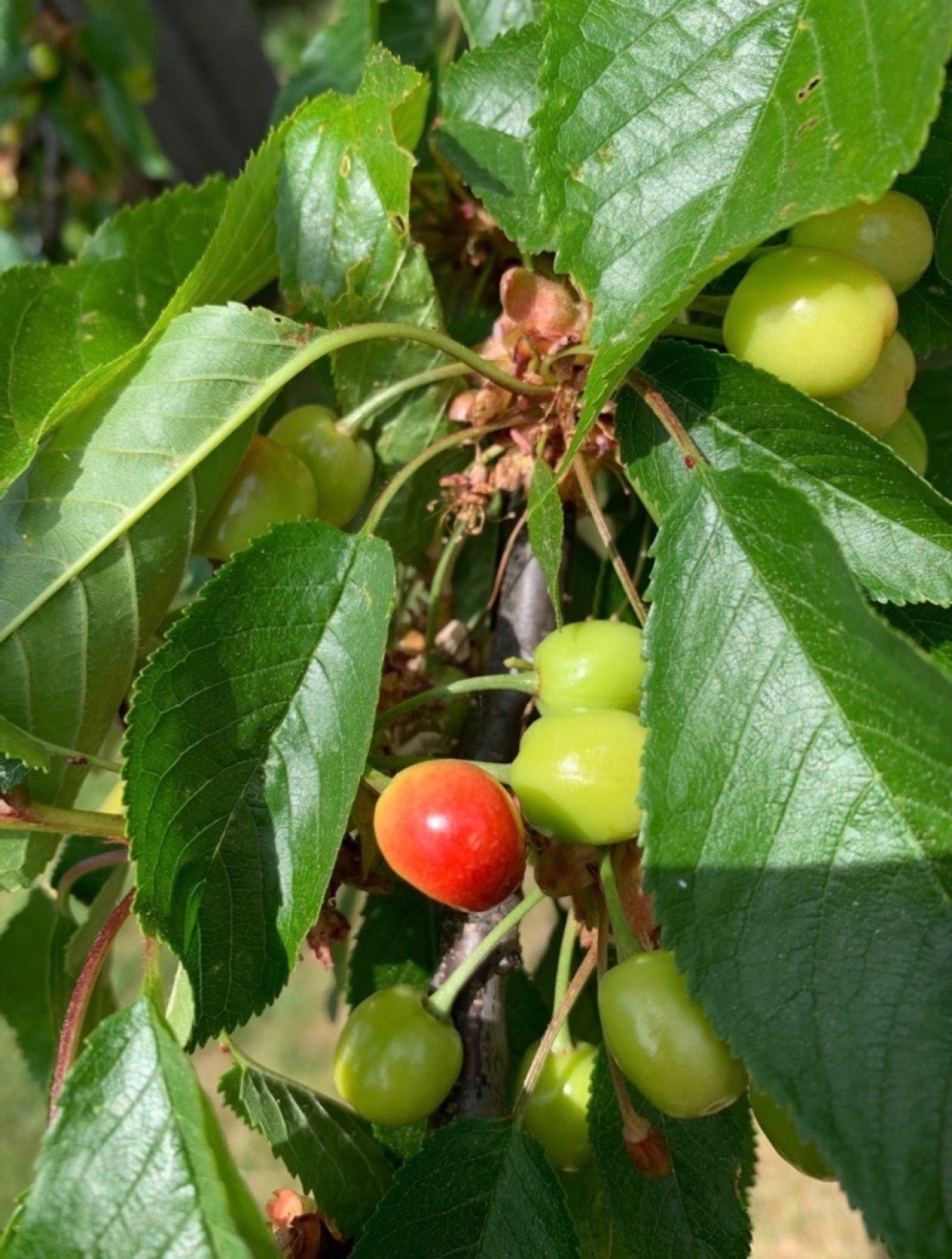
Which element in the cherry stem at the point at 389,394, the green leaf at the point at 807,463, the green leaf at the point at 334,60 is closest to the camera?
the green leaf at the point at 807,463

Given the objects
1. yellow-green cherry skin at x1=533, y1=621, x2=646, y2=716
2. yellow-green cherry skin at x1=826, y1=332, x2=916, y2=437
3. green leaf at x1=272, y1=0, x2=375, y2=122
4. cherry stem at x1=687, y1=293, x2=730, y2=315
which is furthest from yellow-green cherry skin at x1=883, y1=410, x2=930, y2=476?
green leaf at x1=272, y1=0, x2=375, y2=122

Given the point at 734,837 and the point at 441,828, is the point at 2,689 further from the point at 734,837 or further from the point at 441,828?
the point at 734,837

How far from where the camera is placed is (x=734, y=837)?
636mm

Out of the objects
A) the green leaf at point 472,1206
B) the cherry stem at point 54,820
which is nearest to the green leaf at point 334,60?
the cherry stem at point 54,820

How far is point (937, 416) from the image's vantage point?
1.07 meters

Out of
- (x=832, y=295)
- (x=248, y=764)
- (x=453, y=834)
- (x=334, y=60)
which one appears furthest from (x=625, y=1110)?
(x=334, y=60)

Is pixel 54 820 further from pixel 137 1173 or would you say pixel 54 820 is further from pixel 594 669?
pixel 594 669

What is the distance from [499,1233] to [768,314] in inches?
24.9

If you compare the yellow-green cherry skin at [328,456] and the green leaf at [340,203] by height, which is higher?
the green leaf at [340,203]

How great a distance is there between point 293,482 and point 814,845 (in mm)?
444

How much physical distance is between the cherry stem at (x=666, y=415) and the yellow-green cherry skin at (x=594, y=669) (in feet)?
0.41

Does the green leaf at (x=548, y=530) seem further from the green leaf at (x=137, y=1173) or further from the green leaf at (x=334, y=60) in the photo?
the green leaf at (x=334, y=60)

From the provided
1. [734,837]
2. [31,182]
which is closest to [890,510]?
[734,837]

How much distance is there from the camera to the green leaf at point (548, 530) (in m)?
0.74
